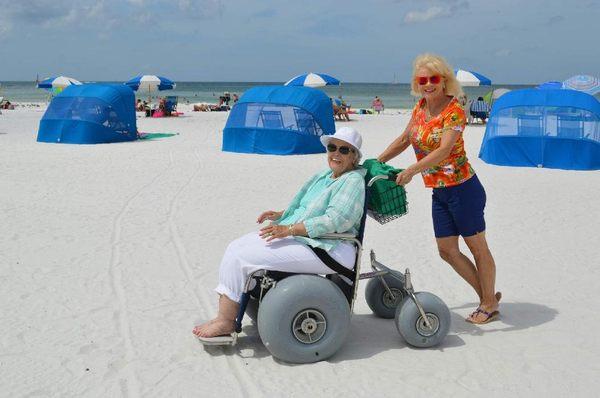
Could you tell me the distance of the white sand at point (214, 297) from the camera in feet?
11.9

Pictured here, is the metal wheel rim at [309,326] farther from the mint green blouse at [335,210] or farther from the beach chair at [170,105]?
the beach chair at [170,105]

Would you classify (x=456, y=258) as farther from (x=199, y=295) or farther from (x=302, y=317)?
(x=199, y=295)

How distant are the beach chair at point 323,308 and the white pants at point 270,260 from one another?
43 millimetres

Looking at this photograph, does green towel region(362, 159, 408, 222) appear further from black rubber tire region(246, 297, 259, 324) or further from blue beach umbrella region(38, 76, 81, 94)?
blue beach umbrella region(38, 76, 81, 94)

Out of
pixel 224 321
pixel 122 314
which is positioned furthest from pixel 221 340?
pixel 122 314

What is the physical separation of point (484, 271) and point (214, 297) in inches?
80.5

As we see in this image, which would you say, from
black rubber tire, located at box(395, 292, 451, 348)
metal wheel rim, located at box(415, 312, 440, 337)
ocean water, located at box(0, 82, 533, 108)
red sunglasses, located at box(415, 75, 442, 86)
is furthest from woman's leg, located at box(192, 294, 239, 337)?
ocean water, located at box(0, 82, 533, 108)

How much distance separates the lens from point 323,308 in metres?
3.78

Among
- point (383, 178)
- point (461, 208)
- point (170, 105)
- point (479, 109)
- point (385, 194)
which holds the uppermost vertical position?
point (170, 105)

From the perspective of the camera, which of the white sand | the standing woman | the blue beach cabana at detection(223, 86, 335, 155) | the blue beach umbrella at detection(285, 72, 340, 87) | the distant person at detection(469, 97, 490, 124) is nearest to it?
the white sand

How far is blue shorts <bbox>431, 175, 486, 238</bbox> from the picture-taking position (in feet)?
13.9

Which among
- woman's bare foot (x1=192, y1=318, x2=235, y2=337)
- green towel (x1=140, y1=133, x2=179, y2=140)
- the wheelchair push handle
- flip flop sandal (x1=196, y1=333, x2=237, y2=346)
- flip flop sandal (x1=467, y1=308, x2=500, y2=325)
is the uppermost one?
the wheelchair push handle

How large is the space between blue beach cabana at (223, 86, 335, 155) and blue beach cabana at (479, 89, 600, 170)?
13.0ft

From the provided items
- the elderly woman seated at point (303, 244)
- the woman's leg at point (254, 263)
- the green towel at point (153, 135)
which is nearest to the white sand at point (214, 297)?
the woman's leg at point (254, 263)
